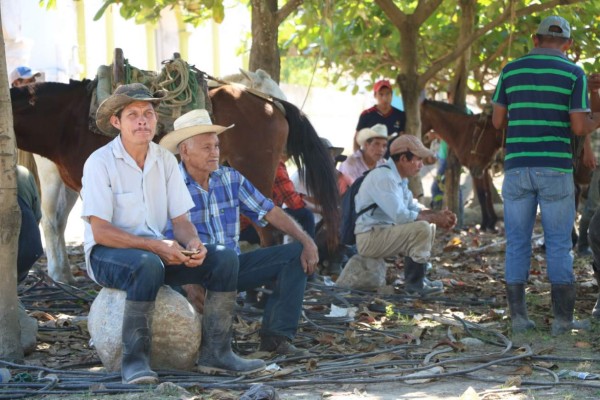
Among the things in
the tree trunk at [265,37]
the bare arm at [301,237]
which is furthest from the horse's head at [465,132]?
the bare arm at [301,237]

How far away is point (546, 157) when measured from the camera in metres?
6.41

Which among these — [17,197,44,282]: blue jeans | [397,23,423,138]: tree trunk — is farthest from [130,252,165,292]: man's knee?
[397,23,423,138]: tree trunk

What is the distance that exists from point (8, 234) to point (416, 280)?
3763 millimetres

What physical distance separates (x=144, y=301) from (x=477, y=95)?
11.4 m

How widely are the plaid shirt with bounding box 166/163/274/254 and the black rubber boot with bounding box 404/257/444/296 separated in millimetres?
2479

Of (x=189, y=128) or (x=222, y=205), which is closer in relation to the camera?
(x=189, y=128)

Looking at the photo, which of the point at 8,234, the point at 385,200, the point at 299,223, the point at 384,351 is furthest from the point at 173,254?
the point at 299,223

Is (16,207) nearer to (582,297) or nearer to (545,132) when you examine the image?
(545,132)

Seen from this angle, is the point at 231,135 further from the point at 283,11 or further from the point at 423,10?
the point at 423,10

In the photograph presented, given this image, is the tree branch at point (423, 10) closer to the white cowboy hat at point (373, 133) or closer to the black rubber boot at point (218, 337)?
the white cowboy hat at point (373, 133)

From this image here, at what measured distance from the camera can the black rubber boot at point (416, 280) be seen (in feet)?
26.7

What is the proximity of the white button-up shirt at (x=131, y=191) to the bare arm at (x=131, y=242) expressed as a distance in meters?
0.06

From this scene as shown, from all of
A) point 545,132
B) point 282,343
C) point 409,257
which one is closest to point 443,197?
point 409,257

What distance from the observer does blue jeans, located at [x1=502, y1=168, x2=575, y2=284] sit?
6.41m
